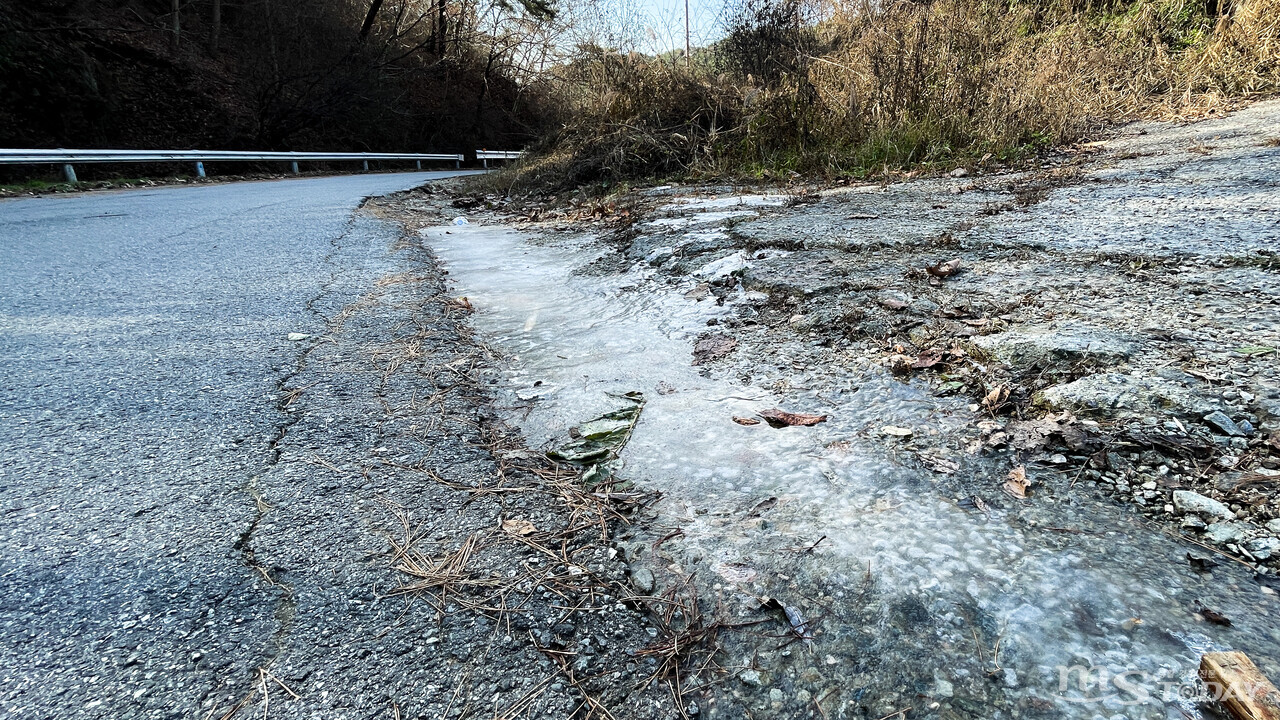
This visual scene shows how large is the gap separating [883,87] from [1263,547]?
6.03 metres

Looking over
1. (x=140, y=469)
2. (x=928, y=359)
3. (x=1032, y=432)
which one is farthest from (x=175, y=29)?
(x=1032, y=432)

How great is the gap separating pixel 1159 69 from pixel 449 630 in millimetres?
10131

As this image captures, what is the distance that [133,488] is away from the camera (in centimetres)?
127

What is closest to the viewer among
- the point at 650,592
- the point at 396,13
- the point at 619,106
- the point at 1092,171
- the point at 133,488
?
the point at 650,592

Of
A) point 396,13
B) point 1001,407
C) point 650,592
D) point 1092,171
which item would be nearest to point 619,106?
point 1092,171

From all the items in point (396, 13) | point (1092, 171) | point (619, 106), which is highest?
point (396, 13)

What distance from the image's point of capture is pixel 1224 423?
4.21 ft

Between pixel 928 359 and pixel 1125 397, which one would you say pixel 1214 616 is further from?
pixel 928 359

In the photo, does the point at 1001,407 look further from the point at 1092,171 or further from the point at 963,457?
the point at 1092,171

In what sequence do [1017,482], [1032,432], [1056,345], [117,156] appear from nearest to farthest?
[1017,482] → [1032,432] → [1056,345] → [117,156]

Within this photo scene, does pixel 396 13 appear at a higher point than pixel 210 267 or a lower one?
higher

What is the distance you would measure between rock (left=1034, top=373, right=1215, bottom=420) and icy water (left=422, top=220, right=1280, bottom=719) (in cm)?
23

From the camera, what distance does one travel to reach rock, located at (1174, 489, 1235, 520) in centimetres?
110

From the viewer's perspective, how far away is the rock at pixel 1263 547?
101cm
